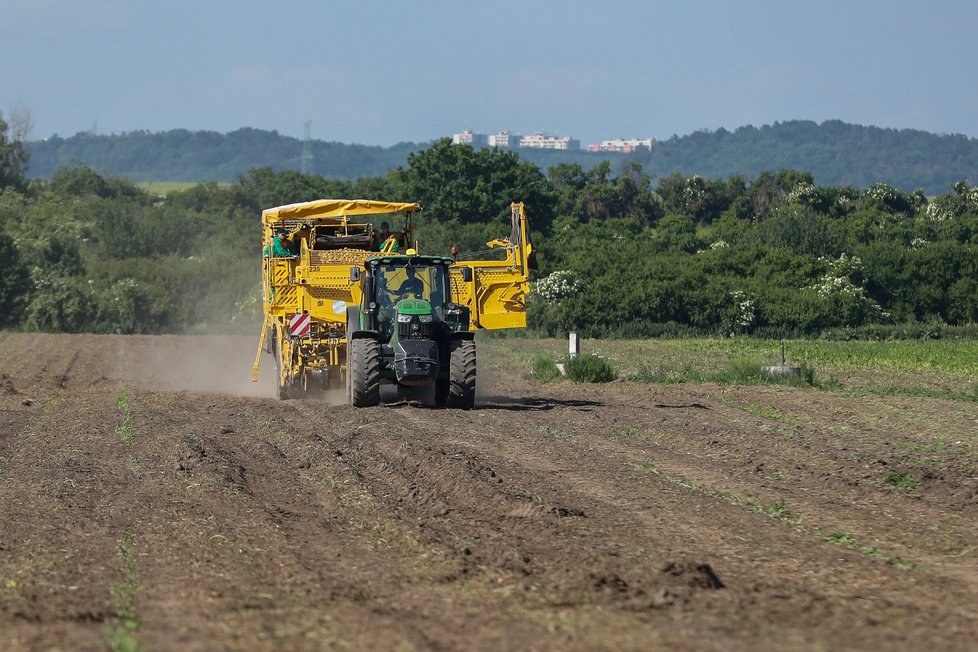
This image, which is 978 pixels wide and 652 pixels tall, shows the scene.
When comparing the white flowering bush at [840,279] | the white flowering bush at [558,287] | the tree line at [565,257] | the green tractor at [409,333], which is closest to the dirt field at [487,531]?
the green tractor at [409,333]

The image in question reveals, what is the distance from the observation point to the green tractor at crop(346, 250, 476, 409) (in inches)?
735

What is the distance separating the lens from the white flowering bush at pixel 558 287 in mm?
53125

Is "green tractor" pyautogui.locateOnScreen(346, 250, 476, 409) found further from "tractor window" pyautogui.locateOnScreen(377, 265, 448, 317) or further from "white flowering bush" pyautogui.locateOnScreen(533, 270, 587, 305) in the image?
"white flowering bush" pyautogui.locateOnScreen(533, 270, 587, 305)

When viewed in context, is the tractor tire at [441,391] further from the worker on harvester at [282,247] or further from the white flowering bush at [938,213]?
the white flowering bush at [938,213]

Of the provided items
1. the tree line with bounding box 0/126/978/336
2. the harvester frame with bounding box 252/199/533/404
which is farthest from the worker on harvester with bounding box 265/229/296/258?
the tree line with bounding box 0/126/978/336

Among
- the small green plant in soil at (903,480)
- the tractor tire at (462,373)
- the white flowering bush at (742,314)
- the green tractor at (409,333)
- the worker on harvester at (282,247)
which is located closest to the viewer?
the small green plant in soil at (903,480)

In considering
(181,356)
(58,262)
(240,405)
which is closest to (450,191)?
(58,262)

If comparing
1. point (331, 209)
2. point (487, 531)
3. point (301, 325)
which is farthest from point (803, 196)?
point (487, 531)

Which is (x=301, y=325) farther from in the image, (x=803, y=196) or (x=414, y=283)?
(x=803, y=196)

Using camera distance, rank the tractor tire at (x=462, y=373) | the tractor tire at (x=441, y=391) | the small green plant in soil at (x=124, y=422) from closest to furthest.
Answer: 1. the small green plant in soil at (x=124, y=422)
2. the tractor tire at (x=462, y=373)
3. the tractor tire at (x=441, y=391)

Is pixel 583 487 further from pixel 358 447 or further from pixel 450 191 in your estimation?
pixel 450 191

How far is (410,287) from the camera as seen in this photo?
65.4ft

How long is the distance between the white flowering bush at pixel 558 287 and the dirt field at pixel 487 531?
33924 mm

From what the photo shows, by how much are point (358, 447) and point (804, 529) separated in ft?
20.2
